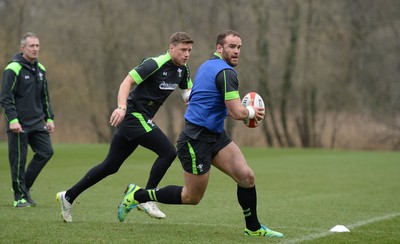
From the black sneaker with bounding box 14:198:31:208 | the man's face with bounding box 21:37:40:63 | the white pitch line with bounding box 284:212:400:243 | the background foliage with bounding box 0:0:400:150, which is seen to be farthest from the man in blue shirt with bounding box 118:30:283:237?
the background foliage with bounding box 0:0:400:150

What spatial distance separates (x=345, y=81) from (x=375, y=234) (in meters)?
27.4

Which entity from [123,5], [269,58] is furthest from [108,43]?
[269,58]

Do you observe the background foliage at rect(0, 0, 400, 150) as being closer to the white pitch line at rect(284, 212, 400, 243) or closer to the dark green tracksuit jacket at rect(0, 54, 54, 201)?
the white pitch line at rect(284, 212, 400, 243)

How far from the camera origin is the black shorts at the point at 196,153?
7098mm

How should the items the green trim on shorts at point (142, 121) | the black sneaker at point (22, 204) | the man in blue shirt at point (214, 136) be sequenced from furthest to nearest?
the black sneaker at point (22, 204), the green trim on shorts at point (142, 121), the man in blue shirt at point (214, 136)

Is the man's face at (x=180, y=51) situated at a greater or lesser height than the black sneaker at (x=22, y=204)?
greater

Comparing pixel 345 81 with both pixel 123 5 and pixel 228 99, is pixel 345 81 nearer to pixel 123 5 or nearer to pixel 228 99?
pixel 123 5

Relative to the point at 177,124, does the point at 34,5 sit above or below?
above

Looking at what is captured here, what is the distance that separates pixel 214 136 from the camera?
7.20 meters

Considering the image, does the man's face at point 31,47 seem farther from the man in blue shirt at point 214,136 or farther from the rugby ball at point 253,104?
the rugby ball at point 253,104

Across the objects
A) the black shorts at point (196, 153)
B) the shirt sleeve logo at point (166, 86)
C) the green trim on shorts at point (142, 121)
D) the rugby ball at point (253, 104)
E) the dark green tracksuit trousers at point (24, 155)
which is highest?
the shirt sleeve logo at point (166, 86)

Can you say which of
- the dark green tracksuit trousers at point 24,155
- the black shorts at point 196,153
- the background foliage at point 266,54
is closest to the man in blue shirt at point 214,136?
the black shorts at point 196,153

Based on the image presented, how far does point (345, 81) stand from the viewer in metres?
34.2

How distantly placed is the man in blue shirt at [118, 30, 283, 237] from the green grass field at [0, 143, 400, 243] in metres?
0.41
